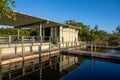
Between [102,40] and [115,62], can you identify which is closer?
[115,62]

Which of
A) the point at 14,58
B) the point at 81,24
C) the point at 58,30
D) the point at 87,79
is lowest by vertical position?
→ the point at 87,79

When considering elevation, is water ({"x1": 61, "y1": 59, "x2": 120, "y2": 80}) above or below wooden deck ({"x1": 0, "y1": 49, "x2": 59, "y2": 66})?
below

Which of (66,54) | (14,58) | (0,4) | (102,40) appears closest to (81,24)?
(102,40)

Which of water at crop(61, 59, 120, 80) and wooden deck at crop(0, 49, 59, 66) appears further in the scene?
wooden deck at crop(0, 49, 59, 66)

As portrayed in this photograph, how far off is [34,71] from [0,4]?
6.79 meters

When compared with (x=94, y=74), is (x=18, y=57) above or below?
above

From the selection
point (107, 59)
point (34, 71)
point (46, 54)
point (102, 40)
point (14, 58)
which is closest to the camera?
point (34, 71)

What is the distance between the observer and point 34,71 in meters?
11.7

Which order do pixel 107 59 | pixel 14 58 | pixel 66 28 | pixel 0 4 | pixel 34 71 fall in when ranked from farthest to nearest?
pixel 66 28 < pixel 107 59 < pixel 14 58 < pixel 34 71 < pixel 0 4

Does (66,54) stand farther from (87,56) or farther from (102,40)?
(102,40)

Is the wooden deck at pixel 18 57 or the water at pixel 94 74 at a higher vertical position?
the wooden deck at pixel 18 57

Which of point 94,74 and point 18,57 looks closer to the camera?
point 94,74

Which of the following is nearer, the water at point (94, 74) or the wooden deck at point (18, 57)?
the water at point (94, 74)

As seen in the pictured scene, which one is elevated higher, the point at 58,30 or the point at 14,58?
the point at 58,30
